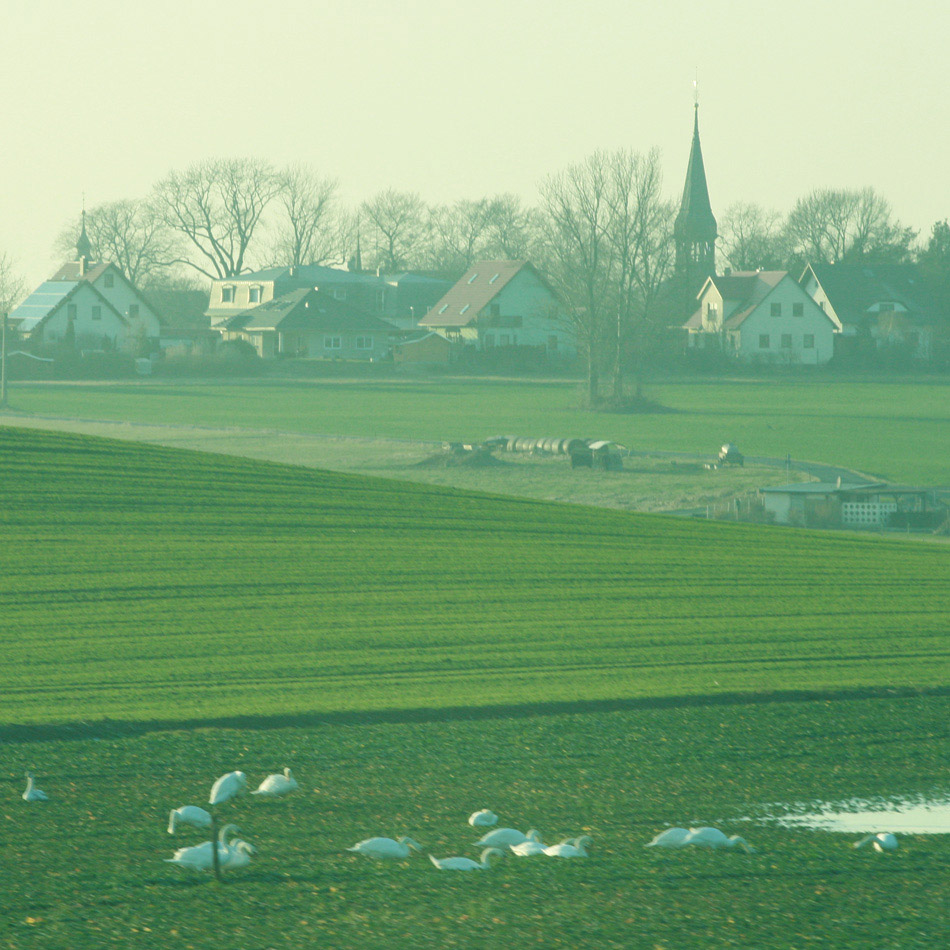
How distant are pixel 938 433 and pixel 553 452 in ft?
53.4

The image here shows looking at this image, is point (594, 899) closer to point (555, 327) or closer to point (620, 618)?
point (620, 618)

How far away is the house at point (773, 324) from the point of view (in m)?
88.8

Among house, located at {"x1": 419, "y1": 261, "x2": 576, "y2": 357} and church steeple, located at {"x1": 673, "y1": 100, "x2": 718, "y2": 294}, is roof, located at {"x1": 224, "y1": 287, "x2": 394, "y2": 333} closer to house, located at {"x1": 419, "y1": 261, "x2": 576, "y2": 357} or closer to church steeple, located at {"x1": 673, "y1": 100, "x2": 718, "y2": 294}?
house, located at {"x1": 419, "y1": 261, "x2": 576, "y2": 357}

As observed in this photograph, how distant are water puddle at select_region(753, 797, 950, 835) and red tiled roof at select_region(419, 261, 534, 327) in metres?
87.7

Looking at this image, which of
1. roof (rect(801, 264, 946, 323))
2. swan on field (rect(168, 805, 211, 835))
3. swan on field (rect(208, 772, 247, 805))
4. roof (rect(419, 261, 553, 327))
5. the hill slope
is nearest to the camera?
swan on field (rect(168, 805, 211, 835))

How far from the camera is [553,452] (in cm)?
3972

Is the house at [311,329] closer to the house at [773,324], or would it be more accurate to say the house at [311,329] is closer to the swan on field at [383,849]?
the house at [773,324]

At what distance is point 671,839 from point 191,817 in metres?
2.07

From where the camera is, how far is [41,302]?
91312mm

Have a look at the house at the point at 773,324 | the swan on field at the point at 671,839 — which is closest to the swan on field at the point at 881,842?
the swan on field at the point at 671,839

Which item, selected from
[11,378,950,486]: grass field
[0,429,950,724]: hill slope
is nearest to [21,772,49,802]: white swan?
[0,429,950,724]: hill slope

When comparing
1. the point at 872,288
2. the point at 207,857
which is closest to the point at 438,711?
the point at 207,857

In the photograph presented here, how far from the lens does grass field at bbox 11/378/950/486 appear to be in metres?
43.7

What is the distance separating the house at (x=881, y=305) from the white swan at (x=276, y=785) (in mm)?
88284
